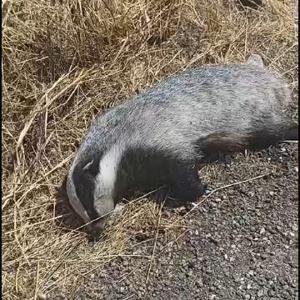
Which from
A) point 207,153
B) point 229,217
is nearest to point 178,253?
point 229,217

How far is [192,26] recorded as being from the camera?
4941 mm

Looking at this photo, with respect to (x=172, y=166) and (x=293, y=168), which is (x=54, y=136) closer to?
(x=172, y=166)

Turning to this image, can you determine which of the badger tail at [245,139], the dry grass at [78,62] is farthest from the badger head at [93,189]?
the badger tail at [245,139]

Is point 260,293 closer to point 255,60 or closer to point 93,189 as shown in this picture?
point 93,189

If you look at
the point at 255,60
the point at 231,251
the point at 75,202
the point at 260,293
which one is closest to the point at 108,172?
the point at 75,202

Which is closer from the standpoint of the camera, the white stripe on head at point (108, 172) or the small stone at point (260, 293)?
the small stone at point (260, 293)

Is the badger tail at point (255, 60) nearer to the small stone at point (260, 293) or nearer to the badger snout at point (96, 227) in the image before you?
the badger snout at point (96, 227)

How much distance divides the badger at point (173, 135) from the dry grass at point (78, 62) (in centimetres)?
19

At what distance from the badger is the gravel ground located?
0.16m

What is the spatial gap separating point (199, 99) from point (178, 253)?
3.34ft

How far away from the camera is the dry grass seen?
423 cm

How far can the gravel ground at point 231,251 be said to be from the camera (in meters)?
3.63

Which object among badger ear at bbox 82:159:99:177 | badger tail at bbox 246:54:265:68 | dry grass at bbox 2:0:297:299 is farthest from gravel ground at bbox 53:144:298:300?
badger tail at bbox 246:54:265:68

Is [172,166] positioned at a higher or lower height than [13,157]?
lower
